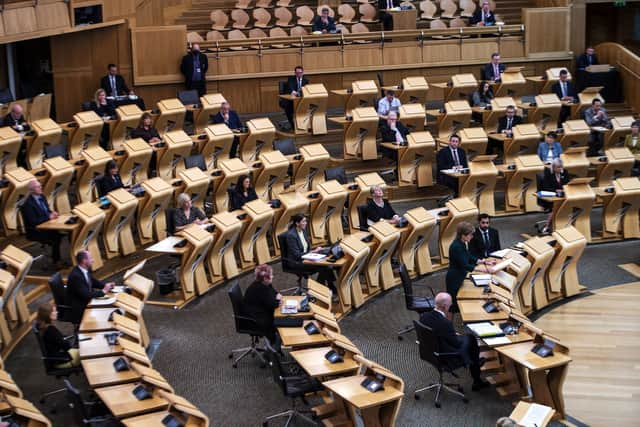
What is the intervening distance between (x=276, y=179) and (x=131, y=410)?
6.66 metres

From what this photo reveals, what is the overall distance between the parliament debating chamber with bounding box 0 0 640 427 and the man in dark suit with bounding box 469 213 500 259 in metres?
0.02

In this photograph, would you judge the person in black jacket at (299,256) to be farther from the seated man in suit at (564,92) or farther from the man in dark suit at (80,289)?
the seated man in suit at (564,92)

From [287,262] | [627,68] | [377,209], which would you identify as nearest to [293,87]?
[377,209]

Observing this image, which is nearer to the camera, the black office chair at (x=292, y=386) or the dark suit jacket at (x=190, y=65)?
the black office chair at (x=292, y=386)

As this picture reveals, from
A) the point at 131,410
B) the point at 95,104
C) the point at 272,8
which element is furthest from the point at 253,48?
the point at 131,410

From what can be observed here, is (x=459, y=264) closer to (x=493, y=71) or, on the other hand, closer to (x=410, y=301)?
(x=410, y=301)

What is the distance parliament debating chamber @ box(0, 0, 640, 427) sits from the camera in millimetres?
8781

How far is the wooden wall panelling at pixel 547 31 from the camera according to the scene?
1784cm

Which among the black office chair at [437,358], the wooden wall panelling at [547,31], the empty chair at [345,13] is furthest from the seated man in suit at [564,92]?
the black office chair at [437,358]

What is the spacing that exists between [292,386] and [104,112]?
7.77 m

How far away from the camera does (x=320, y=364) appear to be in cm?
830

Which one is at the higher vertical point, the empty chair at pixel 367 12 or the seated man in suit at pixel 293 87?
the empty chair at pixel 367 12

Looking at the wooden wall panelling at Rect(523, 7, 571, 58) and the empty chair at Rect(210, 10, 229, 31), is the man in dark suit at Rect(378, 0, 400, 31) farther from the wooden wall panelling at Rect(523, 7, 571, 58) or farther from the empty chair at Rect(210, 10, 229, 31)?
the empty chair at Rect(210, 10, 229, 31)

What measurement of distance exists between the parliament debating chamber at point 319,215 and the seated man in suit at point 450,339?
0.10ft
